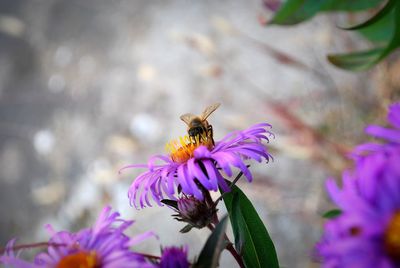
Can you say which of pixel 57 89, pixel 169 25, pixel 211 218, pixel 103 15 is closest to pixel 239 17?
pixel 169 25

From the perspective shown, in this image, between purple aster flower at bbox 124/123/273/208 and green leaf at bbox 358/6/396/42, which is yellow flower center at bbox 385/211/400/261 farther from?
green leaf at bbox 358/6/396/42

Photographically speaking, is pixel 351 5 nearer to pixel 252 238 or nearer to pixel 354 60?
pixel 354 60

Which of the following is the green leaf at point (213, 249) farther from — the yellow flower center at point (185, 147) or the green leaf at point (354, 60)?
the green leaf at point (354, 60)

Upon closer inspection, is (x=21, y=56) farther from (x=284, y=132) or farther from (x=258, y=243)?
(x=258, y=243)

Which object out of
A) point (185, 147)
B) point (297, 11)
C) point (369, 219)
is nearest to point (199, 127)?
point (185, 147)

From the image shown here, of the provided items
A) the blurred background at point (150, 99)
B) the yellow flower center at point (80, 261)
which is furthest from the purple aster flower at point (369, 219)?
the blurred background at point (150, 99)
